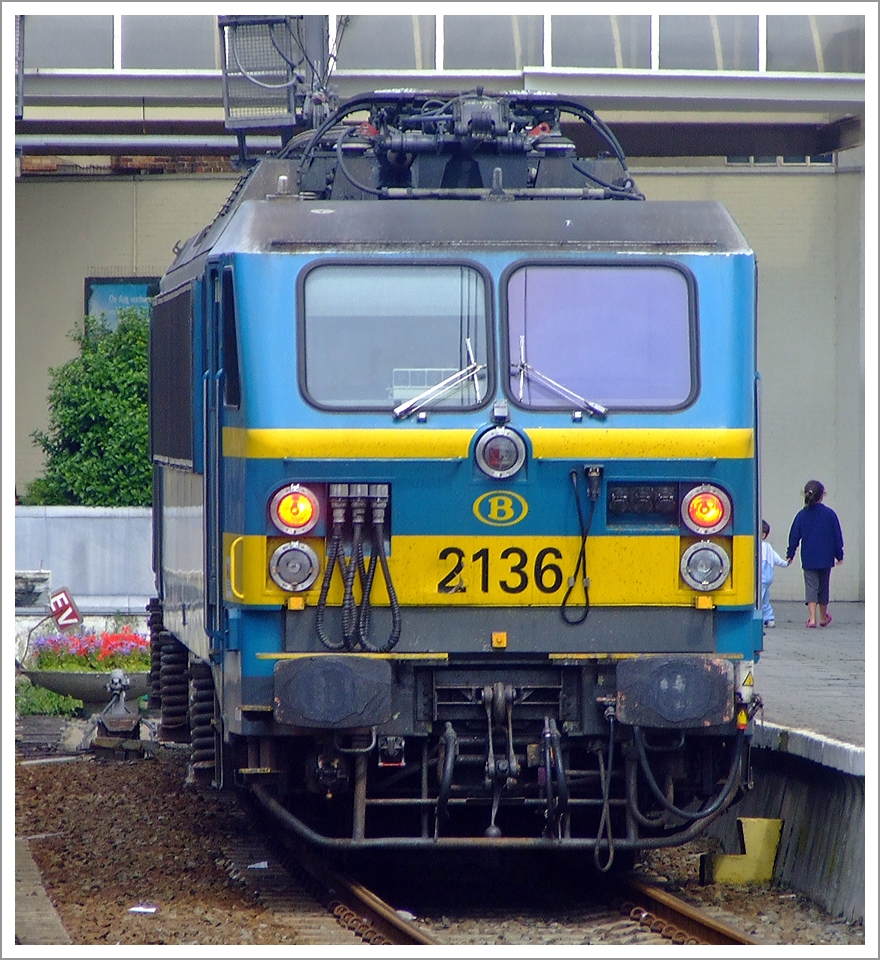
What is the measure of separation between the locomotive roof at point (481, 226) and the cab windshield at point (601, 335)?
0.14 m

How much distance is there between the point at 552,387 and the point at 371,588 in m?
1.19

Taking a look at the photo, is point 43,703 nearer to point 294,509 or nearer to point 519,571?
point 294,509

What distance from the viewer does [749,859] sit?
28.6ft

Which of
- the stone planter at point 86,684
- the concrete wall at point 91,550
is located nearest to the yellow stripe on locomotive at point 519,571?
the stone planter at point 86,684

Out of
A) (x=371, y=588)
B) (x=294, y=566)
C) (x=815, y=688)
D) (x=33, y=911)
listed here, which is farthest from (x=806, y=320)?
(x=33, y=911)

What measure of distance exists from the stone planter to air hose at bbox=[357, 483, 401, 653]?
827 cm

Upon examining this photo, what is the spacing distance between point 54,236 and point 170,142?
154 inches

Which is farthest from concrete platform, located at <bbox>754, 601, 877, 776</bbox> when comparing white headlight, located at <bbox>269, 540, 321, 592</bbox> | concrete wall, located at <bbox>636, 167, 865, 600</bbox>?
white headlight, located at <bbox>269, 540, 321, 592</bbox>

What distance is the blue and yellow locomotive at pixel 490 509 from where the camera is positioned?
289 inches

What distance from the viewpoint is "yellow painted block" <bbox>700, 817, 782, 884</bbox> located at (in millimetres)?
8711

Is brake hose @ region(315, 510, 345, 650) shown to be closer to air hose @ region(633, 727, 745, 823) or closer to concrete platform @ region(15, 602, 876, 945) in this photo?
air hose @ region(633, 727, 745, 823)

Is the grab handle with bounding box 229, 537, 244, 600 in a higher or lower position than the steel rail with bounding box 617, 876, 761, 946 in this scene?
higher

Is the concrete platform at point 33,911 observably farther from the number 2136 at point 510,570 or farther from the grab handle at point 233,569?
the number 2136 at point 510,570

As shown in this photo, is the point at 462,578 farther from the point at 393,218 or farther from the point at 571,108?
the point at 571,108
